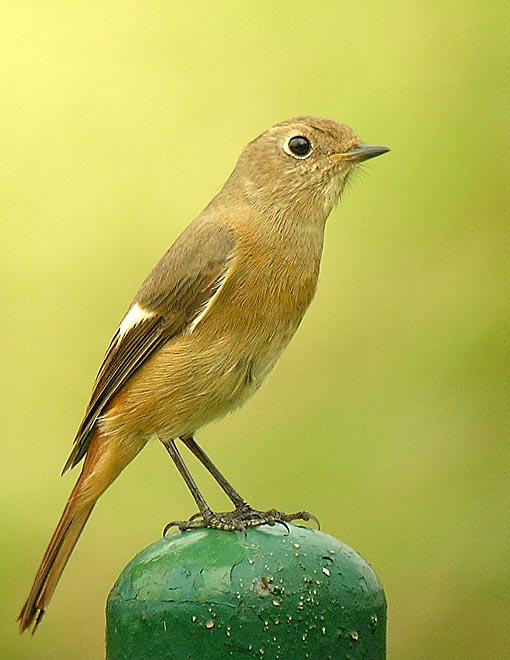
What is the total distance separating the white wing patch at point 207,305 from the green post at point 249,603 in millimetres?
1403

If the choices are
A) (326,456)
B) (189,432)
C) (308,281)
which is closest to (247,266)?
(308,281)

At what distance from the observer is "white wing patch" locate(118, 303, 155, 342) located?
4.37m

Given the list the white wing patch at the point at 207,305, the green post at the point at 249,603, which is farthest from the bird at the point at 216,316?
the green post at the point at 249,603

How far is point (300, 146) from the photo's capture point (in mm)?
4574

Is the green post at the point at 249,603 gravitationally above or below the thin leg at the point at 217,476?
below

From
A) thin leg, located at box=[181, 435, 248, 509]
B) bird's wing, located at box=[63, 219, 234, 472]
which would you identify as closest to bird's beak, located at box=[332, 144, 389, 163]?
bird's wing, located at box=[63, 219, 234, 472]

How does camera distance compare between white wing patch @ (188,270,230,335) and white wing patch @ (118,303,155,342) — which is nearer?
white wing patch @ (188,270,230,335)

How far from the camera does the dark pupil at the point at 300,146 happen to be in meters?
4.57

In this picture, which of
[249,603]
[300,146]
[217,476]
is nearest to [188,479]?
[217,476]

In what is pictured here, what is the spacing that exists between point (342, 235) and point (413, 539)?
137 cm

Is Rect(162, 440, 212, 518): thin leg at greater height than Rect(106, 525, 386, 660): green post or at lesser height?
greater

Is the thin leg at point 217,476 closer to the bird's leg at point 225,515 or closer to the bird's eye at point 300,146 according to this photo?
the bird's leg at point 225,515

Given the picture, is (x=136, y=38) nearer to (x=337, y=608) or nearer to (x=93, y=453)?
(x=93, y=453)

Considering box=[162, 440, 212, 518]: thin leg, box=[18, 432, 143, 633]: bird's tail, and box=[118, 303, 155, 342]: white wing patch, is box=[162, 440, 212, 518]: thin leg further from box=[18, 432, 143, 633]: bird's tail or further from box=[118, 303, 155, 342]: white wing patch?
box=[118, 303, 155, 342]: white wing patch
